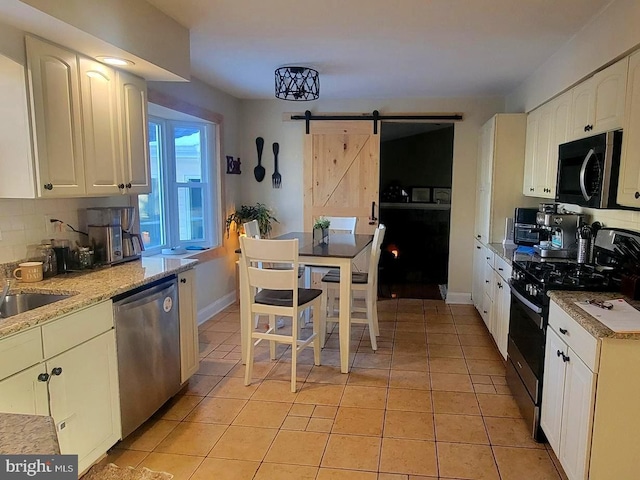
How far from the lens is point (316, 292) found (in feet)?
11.2

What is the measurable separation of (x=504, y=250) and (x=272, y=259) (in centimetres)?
201

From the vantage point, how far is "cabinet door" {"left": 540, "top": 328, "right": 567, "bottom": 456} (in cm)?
210

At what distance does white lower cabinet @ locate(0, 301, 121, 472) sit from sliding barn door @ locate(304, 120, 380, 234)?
345cm

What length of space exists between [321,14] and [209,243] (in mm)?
2851

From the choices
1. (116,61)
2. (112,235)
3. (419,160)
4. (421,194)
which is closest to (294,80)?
(116,61)

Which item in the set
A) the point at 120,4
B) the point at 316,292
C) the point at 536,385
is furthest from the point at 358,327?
the point at 120,4

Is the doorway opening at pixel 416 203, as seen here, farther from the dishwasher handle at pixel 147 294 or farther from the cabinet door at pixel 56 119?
the cabinet door at pixel 56 119

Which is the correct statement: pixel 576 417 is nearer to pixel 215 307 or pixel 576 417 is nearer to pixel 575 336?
pixel 575 336

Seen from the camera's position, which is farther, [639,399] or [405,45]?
[405,45]

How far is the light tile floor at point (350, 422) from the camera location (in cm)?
224

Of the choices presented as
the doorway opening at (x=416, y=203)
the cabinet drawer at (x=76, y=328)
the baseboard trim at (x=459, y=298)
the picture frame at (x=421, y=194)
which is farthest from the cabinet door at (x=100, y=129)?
the picture frame at (x=421, y=194)

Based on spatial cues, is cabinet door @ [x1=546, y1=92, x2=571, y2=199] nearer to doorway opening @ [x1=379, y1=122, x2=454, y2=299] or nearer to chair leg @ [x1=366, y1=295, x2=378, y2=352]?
chair leg @ [x1=366, y1=295, x2=378, y2=352]

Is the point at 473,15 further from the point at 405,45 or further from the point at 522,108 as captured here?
the point at 522,108

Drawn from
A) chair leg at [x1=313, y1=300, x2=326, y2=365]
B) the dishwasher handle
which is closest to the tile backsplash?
the dishwasher handle
